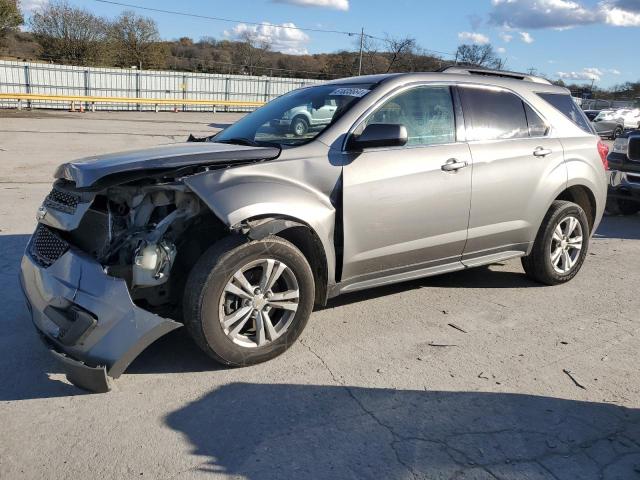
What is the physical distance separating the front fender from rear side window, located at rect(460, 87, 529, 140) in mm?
1650

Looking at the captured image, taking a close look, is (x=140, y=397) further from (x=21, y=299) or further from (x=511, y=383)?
(x=511, y=383)

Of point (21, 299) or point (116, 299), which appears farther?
point (21, 299)

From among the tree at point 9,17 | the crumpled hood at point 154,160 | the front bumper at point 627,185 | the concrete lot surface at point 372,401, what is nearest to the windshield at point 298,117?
the crumpled hood at point 154,160

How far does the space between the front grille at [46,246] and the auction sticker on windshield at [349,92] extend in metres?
2.31

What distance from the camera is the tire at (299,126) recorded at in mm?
4309

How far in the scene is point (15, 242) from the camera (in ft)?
20.2

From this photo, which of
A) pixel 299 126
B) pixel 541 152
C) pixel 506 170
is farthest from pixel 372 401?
pixel 541 152

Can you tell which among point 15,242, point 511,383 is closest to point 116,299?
point 511,383

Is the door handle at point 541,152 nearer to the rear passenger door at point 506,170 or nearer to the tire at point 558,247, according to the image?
the rear passenger door at point 506,170

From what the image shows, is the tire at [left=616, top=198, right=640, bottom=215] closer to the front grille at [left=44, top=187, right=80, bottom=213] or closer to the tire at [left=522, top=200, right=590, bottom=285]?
the tire at [left=522, top=200, right=590, bottom=285]

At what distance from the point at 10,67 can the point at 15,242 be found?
27.5 meters

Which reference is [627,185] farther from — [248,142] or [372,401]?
[372,401]

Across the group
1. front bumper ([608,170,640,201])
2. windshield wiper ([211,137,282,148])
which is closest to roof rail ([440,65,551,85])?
windshield wiper ([211,137,282,148])

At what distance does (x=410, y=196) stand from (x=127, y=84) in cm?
3251
